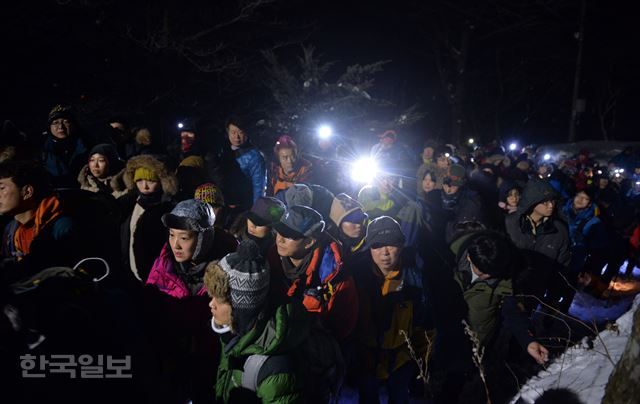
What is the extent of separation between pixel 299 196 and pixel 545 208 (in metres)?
2.84

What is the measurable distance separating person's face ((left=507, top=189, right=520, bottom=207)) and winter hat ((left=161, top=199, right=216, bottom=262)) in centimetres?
491

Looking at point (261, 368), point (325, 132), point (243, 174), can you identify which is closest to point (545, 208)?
point (261, 368)

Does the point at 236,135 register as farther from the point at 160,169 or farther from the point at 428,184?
the point at 428,184

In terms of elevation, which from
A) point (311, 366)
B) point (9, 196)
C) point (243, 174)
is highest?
point (243, 174)

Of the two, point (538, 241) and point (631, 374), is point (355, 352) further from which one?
point (538, 241)

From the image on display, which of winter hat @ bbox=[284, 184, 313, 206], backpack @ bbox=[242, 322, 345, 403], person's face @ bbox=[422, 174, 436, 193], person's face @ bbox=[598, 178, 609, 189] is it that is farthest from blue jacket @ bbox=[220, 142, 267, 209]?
person's face @ bbox=[598, 178, 609, 189]

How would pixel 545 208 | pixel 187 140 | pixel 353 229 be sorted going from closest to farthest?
pixel 353 229 → pixel 545 208 → pixel 187 140

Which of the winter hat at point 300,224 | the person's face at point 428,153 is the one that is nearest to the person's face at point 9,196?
the winter hat at point 300,224

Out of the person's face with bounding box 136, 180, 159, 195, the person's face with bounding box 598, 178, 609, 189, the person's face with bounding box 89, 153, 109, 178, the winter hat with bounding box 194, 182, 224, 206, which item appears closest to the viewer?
the person's face with bounding box 136, 180, 159, 195

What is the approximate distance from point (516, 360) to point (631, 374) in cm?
322

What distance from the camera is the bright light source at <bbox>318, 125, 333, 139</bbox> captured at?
933cm

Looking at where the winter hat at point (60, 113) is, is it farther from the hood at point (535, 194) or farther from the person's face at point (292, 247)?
the hood at point (535, 194)

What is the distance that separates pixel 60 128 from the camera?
197 inches

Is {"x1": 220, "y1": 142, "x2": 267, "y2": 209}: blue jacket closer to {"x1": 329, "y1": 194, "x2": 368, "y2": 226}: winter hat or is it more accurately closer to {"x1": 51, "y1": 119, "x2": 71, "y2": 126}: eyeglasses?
{"x1": 329, "y1": 194, "x2": 368, "y2": 226}: winter hat
